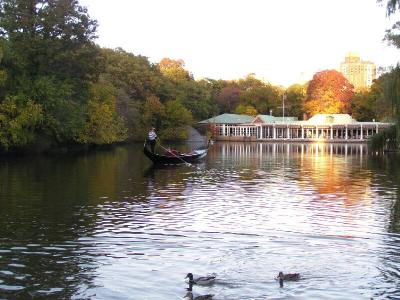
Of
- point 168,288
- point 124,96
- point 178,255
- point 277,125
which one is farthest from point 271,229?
point 277,125

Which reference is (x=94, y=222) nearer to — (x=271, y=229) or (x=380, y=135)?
(x=271, y=229)

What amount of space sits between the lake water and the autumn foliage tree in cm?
6867

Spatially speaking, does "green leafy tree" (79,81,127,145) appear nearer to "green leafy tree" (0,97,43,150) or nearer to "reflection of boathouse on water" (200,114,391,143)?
"green leafy tree" (0,97,43,150)

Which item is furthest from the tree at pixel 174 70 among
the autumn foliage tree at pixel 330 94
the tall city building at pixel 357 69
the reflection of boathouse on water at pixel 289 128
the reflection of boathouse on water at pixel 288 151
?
the tall city building at pixel 357 69

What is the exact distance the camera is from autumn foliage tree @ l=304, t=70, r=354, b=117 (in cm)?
9006

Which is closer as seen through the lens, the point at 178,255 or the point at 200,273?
the point at 200,273

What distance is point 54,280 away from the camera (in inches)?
368

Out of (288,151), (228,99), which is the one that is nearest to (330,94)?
(228,99)

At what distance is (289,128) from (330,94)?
9.94 metres

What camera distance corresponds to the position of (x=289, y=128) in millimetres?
86562

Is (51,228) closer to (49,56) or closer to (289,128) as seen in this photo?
(49,56)

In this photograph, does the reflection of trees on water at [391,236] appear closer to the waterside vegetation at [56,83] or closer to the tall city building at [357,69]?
the waterside vegetation at [56,83]

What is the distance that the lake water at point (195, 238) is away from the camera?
912 cm

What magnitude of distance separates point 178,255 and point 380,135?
25232 millimetres
